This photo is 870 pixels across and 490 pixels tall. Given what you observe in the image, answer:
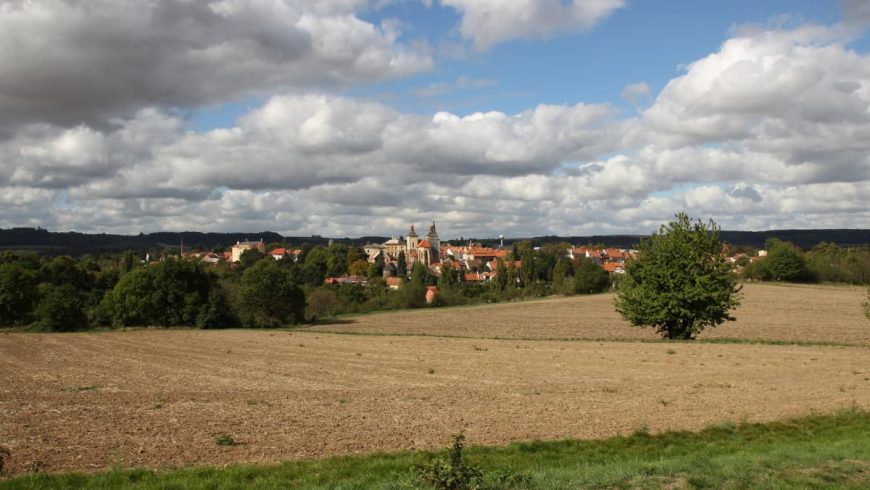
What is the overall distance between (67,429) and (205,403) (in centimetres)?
470

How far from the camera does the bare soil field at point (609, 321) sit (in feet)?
196

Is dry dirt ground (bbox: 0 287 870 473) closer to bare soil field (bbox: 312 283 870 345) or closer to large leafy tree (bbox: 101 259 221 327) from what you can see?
bare soil field (bbox: 312 283 870 345)

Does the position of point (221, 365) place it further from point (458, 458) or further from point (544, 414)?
point (458, 458)

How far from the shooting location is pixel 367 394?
22578mm

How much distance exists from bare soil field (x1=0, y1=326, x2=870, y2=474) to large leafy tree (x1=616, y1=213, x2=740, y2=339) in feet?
9.83

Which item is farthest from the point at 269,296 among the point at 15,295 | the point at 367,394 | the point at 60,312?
the point at 367,394

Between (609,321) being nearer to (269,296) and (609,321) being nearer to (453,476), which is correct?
(269,296)

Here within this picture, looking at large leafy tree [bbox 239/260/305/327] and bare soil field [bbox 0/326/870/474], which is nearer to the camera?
bare soil field [bbox 0/326/870/474]

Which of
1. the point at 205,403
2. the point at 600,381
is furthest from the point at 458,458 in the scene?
the point at 600,381

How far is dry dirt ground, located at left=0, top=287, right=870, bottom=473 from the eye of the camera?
15.0 metres

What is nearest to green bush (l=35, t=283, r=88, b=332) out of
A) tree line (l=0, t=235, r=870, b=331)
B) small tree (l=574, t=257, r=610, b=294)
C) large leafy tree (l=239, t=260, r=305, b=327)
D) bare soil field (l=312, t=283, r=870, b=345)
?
tree line (l=0, t=235, r=870, b=331)

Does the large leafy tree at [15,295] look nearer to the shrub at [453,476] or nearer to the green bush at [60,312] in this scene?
the green bush at [60,312]

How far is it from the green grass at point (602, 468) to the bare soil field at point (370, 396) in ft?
3.97

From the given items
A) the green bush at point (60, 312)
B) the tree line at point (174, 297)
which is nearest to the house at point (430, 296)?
the tree line at point (174, 297)
